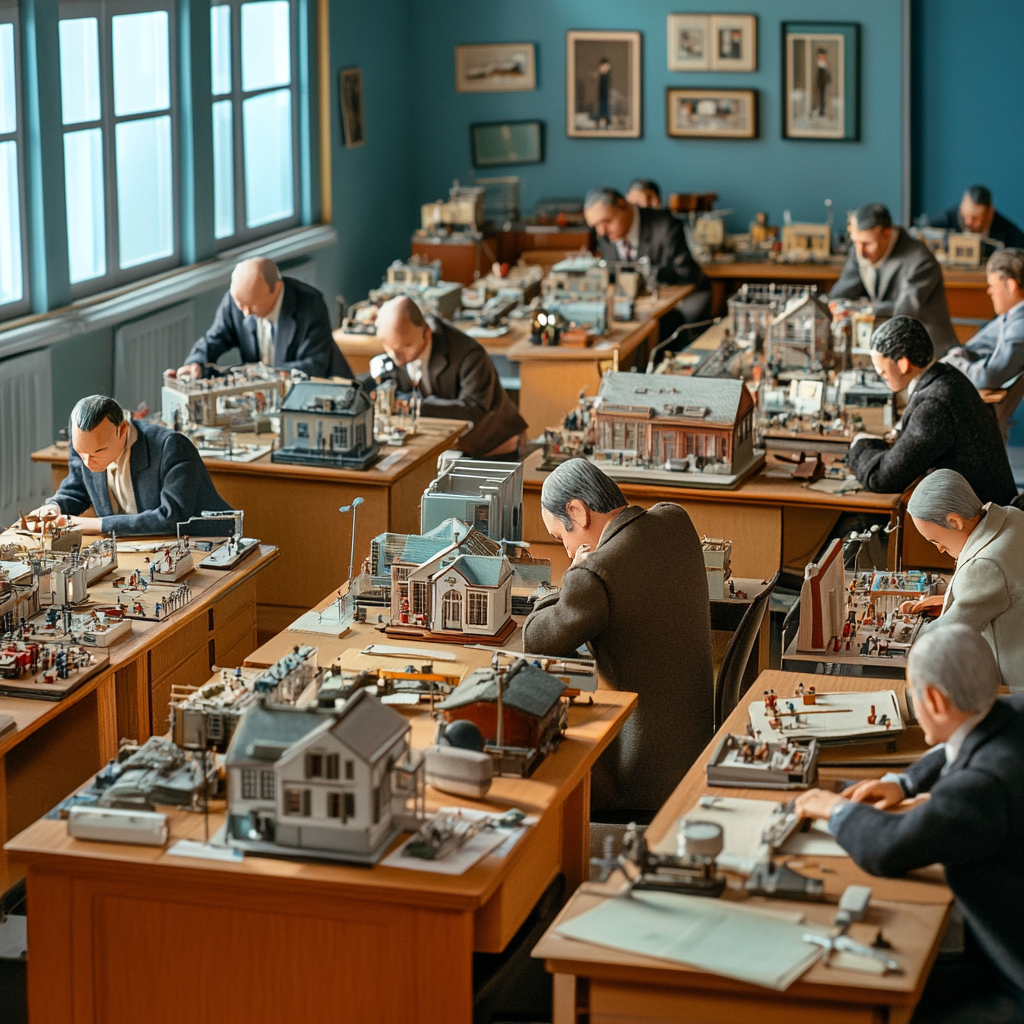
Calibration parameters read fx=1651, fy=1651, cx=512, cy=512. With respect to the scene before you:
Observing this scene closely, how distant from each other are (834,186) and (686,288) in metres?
3.16

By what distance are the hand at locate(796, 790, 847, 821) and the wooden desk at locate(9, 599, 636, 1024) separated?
0.68 metres

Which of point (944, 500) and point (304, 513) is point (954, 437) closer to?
point (944, 500)

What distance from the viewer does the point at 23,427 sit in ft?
31.3

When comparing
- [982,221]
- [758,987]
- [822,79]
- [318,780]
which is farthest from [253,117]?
[758,987]

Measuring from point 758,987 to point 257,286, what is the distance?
6231 mm

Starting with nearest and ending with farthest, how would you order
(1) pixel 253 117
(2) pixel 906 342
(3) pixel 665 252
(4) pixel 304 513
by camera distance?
(2) pixel 906 342, (4) pixel 304 513, (3) pixel 665 252, (1) pixel 253 117

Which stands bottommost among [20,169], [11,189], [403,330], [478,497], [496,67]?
[478,497]

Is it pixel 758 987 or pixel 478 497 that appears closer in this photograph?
pixel 758 987

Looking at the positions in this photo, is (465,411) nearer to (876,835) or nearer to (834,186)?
(876,835)

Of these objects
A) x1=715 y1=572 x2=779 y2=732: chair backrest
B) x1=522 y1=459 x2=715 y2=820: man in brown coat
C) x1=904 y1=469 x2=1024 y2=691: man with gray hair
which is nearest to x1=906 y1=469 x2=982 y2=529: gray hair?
x1=904 y1=469 x2=1024 y2=691: man with gray hair

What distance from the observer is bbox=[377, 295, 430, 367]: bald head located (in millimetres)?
8688

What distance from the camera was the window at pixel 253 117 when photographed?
12.1 meters

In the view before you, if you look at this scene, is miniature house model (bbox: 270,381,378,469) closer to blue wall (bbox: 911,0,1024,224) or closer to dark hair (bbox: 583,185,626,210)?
dark hair (bbox: 583,185,626,210)

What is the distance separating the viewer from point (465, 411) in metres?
8.92
